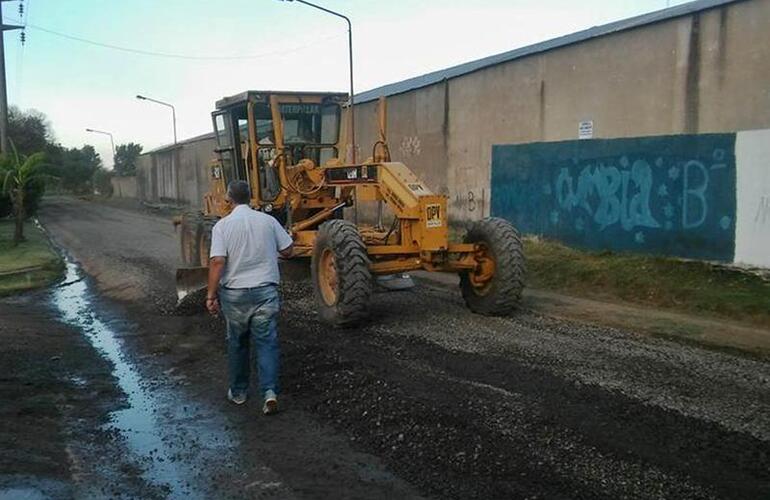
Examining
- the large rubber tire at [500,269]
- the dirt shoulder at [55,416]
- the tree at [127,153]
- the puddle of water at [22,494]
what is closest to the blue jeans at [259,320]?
the dirt shoulder at [55,416]

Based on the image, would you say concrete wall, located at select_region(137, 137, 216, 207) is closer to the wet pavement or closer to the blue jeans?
the wet pavement

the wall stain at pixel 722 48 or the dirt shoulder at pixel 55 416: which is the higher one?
the wall stain at pixel 722 48

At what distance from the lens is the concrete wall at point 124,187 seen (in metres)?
69.6

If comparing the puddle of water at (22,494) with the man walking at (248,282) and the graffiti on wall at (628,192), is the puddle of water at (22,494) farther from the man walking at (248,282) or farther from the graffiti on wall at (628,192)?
the graffiti on wall at (628,192)

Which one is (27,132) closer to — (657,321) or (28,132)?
(28,132)

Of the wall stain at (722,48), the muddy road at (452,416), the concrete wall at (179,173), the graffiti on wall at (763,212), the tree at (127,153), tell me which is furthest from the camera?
the tree at (127,153)

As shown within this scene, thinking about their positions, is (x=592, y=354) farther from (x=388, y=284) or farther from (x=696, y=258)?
(x=696, y=258)

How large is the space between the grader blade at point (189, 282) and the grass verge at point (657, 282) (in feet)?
18.1

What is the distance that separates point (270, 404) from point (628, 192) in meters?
9.51

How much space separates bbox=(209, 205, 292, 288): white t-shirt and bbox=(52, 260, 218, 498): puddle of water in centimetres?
121

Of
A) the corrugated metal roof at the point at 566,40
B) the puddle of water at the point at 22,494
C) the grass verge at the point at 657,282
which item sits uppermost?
the corrugated metal roof at the point at 566,40

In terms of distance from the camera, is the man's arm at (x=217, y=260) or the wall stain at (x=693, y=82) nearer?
the man's arm at (x=217, y=260)

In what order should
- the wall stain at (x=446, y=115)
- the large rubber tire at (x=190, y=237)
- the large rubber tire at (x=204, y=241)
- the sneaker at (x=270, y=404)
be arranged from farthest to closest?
the wall stain at (x=446, y=115)
the large rubber tire at (x=190, y=237)
the large rubber tire at (x=204, y=241)
the sneaker at (x=270, y=404)

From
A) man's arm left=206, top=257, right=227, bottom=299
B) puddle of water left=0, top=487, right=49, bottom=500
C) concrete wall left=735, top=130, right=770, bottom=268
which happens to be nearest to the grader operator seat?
man's arm left=206, top=257, right=227, bottom=299
